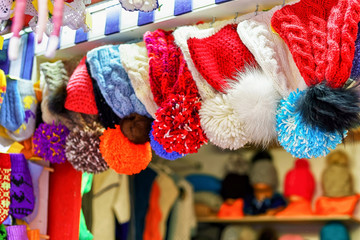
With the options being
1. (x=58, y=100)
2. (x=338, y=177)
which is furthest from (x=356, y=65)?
(x=338, y=177)

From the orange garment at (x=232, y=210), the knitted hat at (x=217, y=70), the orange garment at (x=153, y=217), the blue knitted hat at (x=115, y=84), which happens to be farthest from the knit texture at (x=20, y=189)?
the orange garment at (x=232, y=210)

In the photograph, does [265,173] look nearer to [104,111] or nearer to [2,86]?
[104,111]

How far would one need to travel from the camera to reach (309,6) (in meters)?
1.00

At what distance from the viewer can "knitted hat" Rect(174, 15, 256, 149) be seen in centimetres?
107

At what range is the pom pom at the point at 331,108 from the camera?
2.93 ft

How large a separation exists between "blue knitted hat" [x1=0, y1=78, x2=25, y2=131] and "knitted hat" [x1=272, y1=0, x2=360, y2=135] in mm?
799

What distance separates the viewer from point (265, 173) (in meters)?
2.37

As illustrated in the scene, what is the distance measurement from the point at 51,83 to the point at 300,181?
140cm

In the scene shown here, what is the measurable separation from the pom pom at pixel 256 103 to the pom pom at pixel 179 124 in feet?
0.34

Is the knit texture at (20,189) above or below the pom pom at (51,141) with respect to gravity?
below

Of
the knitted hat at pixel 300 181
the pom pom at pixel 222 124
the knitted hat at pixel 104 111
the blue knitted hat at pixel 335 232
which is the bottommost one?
the blue knitted hat at pixel 335 232

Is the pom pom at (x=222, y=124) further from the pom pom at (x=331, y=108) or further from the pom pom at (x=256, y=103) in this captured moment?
the pom pom at (x=331, y=108)

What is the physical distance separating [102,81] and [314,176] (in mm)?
1421

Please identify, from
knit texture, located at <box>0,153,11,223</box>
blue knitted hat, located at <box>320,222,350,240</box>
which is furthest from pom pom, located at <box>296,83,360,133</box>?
blue knitted hat, located at <box>320,222,350,240</box>
